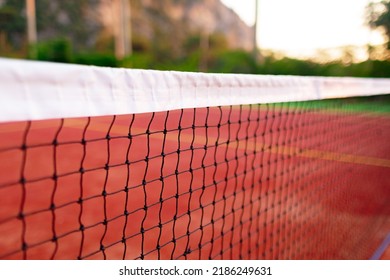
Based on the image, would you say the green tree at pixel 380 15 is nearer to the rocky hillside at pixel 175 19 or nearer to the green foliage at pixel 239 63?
the green foliage at pixel 239 63

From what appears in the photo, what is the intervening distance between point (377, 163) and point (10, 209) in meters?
5.03

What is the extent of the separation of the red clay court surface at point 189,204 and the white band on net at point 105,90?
27cm

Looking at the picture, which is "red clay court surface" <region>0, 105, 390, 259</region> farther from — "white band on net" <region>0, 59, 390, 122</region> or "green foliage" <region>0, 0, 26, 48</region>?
"green foliage" <region>0, 0, 26, 48</region>

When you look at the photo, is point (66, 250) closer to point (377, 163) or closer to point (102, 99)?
point (102, 99)

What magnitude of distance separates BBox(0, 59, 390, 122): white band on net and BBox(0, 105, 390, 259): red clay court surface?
0.90 feet

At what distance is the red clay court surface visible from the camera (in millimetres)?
2177

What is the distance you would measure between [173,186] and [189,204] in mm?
2171

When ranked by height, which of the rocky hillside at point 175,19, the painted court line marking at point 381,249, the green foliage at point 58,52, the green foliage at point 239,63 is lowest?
the painted court line marking at point 381,249

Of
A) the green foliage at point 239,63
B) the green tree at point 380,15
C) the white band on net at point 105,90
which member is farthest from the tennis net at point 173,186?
the green tree at point 380,15

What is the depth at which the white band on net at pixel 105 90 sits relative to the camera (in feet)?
2.61

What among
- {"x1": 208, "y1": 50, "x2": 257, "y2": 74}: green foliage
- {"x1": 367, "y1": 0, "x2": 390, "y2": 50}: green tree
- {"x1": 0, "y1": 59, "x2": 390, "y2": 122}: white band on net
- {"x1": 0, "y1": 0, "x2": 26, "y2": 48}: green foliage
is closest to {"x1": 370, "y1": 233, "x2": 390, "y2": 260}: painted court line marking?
{"x1": 0, "y1": 59, "x2": 390, "y2": 122}: white band on net
